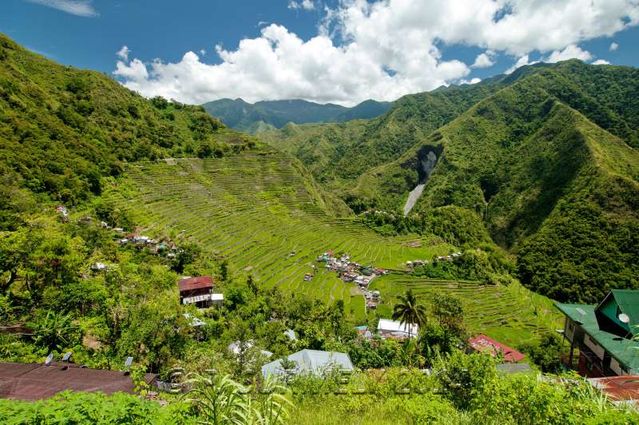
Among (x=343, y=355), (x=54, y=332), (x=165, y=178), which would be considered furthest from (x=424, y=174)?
(x=54, y=332)

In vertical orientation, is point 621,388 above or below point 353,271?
above

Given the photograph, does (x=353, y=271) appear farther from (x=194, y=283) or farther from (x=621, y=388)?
(x=621, y=388)

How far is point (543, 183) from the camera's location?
3890 inches

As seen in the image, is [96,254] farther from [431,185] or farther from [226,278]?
[431,185]

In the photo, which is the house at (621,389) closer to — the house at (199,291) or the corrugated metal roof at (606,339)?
the corrugated metal roof at (606,339)

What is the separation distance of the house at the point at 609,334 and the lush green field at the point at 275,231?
95.7 feet

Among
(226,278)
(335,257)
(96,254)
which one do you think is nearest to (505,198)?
(335,257)

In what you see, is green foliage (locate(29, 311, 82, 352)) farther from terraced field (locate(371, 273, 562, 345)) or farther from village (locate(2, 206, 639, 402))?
terraced field (locate(371, 273, 562, 345))

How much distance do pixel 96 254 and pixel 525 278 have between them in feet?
258

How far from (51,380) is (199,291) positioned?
1070 inches

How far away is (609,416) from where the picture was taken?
190 inches

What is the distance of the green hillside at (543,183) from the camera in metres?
68.1

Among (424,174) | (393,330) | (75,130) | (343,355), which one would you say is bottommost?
(393,330)

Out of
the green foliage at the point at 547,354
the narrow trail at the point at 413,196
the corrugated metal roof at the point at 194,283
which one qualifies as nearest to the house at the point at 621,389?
the green foliage at the point at 547,354
